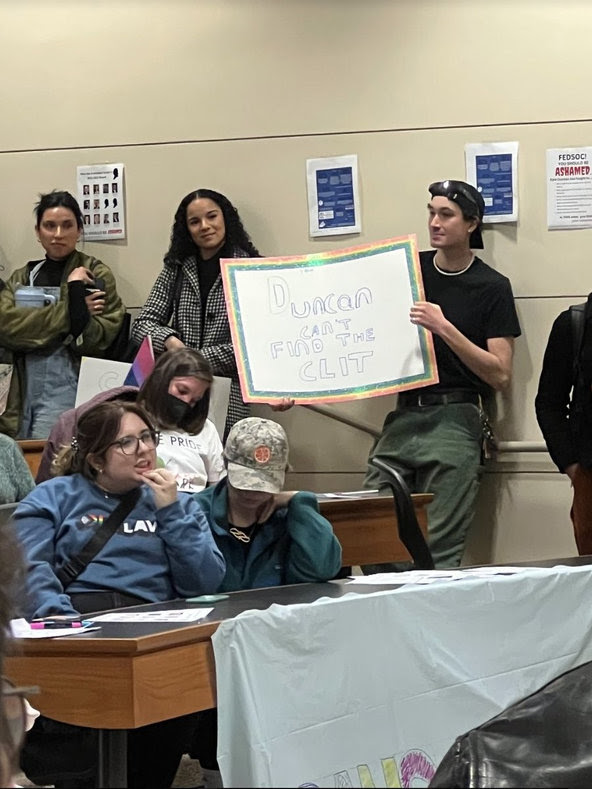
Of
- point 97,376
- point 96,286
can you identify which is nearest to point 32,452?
point 97,376

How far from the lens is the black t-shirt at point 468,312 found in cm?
438

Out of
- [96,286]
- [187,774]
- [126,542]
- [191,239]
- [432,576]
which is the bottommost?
[187,774]

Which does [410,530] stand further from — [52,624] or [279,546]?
[52,624]

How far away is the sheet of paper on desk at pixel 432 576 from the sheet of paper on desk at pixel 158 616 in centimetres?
46

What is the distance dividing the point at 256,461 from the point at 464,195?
2001mm

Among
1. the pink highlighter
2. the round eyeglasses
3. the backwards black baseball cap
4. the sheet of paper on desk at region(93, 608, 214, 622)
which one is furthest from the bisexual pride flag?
the pink highlighter

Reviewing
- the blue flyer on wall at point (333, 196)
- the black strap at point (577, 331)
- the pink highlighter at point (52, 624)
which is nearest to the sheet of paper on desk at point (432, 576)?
the pink highlighter at point (52, 624)

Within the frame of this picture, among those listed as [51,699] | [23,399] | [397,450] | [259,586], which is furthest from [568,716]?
[23,399]

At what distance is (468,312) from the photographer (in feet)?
14.4

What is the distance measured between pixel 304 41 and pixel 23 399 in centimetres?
190

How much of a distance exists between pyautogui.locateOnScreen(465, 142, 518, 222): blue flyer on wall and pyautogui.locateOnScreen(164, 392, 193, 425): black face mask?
1.77m

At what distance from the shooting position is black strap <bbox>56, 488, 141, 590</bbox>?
2611 mm

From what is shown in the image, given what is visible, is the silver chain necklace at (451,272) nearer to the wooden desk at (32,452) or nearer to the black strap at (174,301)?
the black strap at (174,301)

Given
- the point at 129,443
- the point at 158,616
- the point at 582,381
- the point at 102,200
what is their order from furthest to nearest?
the point at 102,200
the point at 582,381
the point at 129,443
the point at 158,616
